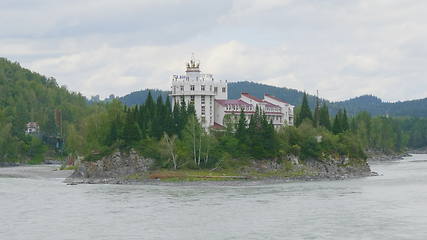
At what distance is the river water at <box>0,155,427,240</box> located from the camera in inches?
1957

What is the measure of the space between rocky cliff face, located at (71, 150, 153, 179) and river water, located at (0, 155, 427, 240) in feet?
32.5

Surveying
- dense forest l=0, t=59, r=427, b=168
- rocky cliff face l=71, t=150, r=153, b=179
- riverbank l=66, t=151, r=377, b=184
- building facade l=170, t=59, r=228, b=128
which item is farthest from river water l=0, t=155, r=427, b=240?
building facade l=170, t=59, r=228, b=128

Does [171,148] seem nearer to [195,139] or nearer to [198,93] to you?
[195,139]

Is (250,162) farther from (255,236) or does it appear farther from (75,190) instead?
(255,236)

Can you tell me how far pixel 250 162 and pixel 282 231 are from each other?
1986 inches

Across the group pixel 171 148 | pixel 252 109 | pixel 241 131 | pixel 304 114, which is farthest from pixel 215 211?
pixel 304 114

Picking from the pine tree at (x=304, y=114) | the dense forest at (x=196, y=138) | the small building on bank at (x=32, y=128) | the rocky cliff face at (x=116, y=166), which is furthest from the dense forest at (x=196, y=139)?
the small building on bank at (x=32, y=128)

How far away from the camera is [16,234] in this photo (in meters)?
49.6

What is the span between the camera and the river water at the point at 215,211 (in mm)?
49719

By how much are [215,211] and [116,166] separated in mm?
40369

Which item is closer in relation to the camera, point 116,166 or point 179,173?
point 179,173

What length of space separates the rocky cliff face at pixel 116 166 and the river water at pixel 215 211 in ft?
32.5

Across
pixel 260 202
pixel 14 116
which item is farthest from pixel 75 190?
pixel 14 116

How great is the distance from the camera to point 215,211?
6091cm
